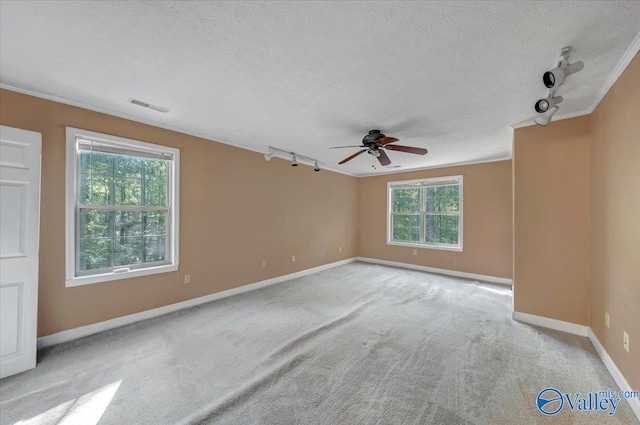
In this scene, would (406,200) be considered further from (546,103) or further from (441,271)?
(546,103)

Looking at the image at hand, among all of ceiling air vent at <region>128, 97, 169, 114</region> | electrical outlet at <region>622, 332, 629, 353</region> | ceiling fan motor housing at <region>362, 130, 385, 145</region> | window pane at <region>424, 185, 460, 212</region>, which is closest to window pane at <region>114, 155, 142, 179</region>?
ceiling air vent at <region>128, 97, 169, 114</region>

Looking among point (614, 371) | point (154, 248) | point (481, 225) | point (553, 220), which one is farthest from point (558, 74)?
point (154, 248)

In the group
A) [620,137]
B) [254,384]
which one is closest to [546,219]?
[620,137]

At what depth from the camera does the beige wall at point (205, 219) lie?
250cm

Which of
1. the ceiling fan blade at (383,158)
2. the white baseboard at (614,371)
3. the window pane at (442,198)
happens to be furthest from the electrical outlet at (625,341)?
the window pane at (442,198)

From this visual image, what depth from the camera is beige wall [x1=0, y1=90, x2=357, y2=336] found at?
250 cm

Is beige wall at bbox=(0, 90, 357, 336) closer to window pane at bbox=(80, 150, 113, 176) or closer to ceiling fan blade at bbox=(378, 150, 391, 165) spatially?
window pane at bbox=(80, 150, 113, 176)

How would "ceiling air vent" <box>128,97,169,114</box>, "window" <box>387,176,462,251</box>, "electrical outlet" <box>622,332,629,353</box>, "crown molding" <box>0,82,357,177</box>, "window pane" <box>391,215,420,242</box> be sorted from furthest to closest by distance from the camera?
"window pane" <box>391,215,420,242</box>
"window" <box>387,176,462,251</box>
"ceiling air vent" <box>128,97,169,114</box>
"crown molding" <box>0,82,357,177</box>
"electrical outlet" <box>622,332,629,353</box>

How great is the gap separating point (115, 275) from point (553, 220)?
5.21 meters

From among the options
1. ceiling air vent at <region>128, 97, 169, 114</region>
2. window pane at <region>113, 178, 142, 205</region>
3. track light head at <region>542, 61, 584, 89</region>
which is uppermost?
ceiling air vent at <region>128, 97, 169, 114</region>

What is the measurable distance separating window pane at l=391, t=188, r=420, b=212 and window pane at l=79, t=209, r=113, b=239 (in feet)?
19.0

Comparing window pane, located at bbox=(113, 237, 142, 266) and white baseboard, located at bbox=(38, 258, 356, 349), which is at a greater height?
window pane, located at bbox=(113, 237, 142, 266)

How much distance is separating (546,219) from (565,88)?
4.87 feet

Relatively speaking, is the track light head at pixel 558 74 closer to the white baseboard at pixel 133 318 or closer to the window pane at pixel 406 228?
the white baseboard at pixel 133 318
